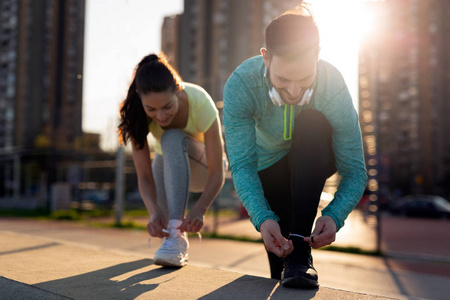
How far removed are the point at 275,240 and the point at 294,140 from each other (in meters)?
0.39

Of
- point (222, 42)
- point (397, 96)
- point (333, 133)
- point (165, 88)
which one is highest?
point (222, 42)

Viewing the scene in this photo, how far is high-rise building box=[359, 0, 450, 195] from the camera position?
4284cm

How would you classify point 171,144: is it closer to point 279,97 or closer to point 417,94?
point 279,97

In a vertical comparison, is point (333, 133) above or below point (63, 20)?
below

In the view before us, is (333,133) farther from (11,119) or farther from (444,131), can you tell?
(444,131)

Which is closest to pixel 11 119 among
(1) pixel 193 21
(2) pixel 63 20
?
(2) pixel 63 20

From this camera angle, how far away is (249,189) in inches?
55.7

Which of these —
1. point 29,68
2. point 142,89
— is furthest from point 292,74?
point 29,68

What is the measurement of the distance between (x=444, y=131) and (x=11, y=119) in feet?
144

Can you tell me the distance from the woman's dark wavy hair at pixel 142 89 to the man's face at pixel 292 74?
0.55 meters

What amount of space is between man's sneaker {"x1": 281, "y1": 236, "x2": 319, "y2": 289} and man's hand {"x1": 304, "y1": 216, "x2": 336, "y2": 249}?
2.0 inches

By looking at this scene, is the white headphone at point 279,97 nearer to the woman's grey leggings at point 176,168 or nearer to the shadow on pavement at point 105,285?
the woman's grey leggings at point 176,168

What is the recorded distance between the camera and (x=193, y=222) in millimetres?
1777

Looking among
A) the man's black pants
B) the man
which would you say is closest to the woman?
the man
